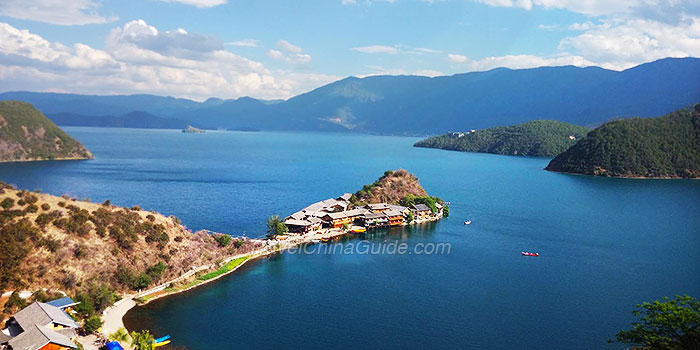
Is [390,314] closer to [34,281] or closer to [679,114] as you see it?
[34,281]

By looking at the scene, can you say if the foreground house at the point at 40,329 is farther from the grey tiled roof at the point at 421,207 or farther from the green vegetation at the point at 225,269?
the grey tiled roof at the point at 421,207

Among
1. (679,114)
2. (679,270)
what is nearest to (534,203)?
(679,270)

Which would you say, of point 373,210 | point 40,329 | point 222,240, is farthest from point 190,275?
point 373,210

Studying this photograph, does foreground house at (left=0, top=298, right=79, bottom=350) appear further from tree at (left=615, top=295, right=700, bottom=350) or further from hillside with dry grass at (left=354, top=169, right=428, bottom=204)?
hillside with dry grass at (left=354, top=169, right=428, bottom=204)

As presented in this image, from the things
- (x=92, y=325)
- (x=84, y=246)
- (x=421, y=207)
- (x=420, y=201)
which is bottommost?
(x=92, y=325)

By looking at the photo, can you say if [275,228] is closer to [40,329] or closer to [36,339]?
[40,329]

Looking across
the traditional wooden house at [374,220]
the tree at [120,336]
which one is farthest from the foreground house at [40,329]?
the traditional wooden house at [374,220]
